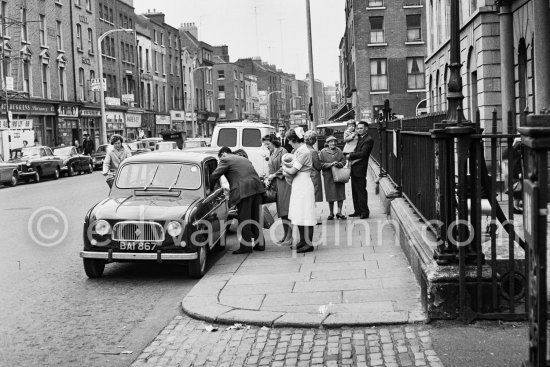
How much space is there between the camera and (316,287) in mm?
7809

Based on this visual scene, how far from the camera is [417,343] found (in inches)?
224

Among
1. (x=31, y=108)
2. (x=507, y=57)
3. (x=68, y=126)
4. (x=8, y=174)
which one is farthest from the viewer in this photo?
(x=68, y=126)

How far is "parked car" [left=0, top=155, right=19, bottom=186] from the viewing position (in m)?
30.4

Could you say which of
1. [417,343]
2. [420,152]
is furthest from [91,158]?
[417,343]

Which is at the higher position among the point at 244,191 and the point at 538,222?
the point at 538,222

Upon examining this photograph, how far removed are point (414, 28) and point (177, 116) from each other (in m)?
29.4

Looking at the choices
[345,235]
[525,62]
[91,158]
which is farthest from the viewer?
[91,158]

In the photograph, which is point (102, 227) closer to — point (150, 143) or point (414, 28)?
point (150, 143)

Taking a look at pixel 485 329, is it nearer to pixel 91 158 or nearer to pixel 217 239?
pixel 217 239

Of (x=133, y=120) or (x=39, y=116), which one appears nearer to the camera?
(x=39, y=116)

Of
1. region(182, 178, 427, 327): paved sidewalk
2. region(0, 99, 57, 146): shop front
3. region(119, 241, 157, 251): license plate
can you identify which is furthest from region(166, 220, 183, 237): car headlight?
region(0, 99, 57, 146): shop front

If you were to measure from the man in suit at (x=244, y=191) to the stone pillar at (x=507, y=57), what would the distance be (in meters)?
Result: 11.6

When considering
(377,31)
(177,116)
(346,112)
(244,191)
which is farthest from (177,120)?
(244,191)

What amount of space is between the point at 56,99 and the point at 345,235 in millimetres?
39872
